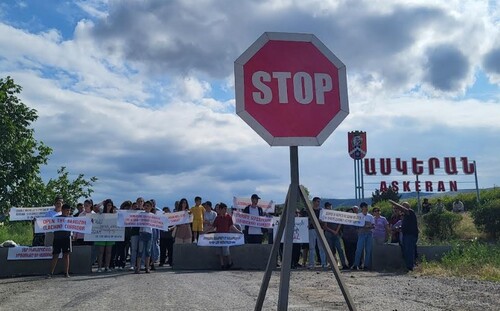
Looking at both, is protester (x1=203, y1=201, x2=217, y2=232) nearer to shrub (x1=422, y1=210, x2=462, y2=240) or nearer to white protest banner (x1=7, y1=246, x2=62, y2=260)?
white protest banner (x1=7, y1=246, x2=62, y2=260)

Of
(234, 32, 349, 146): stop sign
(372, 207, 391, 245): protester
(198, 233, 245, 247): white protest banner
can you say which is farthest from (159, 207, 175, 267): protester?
(234, 32, 349, 146): stop sign

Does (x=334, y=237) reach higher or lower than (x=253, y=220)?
lower

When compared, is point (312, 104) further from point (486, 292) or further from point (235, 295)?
point (486, 292)

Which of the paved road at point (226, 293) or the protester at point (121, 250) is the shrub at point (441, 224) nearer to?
the paved road at point (226, 293)

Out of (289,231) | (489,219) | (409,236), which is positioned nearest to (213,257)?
(409,236)

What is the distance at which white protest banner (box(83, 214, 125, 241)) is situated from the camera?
14.6 metres

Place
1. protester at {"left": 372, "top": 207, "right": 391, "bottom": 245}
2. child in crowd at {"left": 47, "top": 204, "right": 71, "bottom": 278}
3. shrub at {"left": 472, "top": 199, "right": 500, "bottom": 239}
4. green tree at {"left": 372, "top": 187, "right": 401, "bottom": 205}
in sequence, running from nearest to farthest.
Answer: child in crowd at {"left": 47, "top": 204, "right": 71, "bottom": 278}
protester at {"left": 372, "top": 207, "right": 391, "bottom": 245}
shrub at {"left": 472, "top": 199, "right": 500, "bottom": 239}
green tree at {"left": 372, "top": 187, "right": 401, "bottom": 205}

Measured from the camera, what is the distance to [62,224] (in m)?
13.4

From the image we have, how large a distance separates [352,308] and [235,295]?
530 cm

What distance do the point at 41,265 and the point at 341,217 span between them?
27.3 ft

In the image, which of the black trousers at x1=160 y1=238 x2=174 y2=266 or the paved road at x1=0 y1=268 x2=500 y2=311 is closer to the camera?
the paved road at x1=0 y1=268 x2=500 y2=311

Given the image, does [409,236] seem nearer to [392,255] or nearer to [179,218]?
[392,255]

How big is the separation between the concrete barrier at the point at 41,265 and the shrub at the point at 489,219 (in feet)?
56.4

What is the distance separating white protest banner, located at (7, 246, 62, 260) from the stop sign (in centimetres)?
1173
